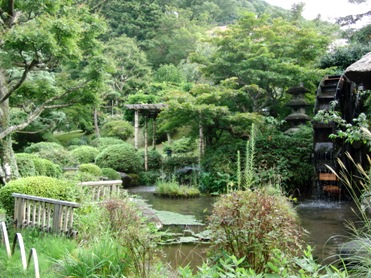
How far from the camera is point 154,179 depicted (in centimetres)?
1441

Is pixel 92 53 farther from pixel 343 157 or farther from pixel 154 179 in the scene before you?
pixel 154 179

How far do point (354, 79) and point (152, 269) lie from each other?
145 inches

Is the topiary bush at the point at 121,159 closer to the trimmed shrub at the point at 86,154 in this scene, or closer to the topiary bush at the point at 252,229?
the trimmed shrub at the point at 86,154

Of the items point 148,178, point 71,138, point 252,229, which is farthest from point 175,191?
point 71,138

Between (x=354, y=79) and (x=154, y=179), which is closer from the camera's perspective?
(x=354, y=79)

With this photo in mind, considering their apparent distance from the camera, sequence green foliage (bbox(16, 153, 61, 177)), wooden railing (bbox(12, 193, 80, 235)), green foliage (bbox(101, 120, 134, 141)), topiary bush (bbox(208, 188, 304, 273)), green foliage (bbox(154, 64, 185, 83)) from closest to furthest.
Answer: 1. topiary bush (bbox(208, 188, 304, 273))
2. wooden railing (bbox(12, 193, 80, 235))
3. green foliage (bbox(16, 153, 61, 177))
4. green foliage (bbox(101, 120, 134, 141))
5. green foliage (bbox(154, 64, 185, 83))

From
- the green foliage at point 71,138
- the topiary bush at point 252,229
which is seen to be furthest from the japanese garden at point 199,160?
the green foliage at point 71,138

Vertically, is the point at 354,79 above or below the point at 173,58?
below

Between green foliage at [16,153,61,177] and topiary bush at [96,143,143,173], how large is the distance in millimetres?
4854

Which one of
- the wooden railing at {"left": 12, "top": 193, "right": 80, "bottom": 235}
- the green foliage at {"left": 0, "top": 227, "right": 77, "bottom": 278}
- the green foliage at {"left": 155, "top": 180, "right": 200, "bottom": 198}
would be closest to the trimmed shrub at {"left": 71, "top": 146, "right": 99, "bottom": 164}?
the green foliage at {"left": 155, "top": 180, "right": 200, "bottom": 198}

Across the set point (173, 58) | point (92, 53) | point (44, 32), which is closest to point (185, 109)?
point (92, 53)

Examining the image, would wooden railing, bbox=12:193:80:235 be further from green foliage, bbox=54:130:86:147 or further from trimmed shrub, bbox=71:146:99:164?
green foliage, bbox=54:130:86:147

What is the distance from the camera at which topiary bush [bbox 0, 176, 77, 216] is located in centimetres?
534

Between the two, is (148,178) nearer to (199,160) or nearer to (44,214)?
(199,160)
